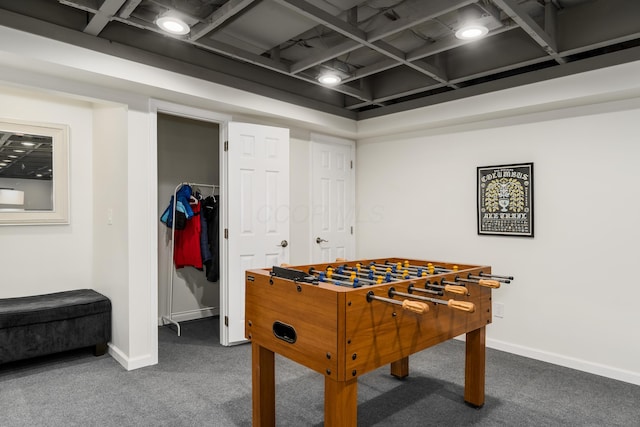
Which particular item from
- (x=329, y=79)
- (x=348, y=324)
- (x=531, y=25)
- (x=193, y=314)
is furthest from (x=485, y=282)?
(x=193, y=314)

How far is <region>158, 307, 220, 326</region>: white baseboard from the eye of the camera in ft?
14.5

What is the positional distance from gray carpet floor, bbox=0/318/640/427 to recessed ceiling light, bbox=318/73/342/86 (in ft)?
7.94

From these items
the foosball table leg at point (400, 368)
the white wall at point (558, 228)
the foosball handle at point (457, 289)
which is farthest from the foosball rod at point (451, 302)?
the white wall at point (558, 228)

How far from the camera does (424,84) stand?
3738mm

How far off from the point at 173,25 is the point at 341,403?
2364 mm

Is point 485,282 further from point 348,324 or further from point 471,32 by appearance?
point 471,32

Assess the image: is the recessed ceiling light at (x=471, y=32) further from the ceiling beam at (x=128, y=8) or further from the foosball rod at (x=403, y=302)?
the ceiling beam at (x=128, y=8)

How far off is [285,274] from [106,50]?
6.71ft

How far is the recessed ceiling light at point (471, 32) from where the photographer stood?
2.47m

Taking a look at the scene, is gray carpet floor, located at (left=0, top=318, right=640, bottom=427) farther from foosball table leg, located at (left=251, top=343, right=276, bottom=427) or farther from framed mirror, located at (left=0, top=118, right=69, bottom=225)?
framed mirror, located at (left=0, top=118, right=69, bottom=225)

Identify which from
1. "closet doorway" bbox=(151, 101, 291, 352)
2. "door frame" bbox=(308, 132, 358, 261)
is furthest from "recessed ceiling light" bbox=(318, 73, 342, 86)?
"door frame" bbox=(308, 132, 358, 261)

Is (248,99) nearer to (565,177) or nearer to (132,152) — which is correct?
(132,152)

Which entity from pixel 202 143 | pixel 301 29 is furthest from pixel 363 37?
pixel 202 143

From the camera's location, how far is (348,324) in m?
1.66
